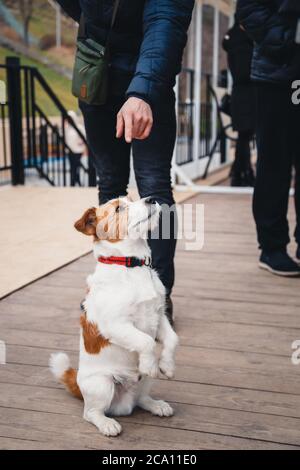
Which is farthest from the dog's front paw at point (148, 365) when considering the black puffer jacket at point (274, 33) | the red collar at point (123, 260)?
the black puffer jacket at point (274, 33)

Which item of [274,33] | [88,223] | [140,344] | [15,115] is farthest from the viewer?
[15,115]

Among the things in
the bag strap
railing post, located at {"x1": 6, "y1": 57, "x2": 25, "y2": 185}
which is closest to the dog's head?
the bag strap

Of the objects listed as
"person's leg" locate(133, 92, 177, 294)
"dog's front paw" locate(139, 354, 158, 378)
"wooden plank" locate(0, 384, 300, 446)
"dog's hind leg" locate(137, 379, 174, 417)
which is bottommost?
"wooden plank" locate(0, 384, 300, 446)

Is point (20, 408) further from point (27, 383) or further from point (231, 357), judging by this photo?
point (231, 357)

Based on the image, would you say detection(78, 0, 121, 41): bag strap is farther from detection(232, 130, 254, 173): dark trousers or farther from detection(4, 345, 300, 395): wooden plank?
detection(232, 130, 254, 173): dark trousers

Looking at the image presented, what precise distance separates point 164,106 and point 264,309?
0.93 meters

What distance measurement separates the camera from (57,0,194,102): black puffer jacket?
1739 mm

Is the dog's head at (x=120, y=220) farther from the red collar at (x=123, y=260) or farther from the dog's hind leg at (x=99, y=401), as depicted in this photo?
the dog's hind leg at (x=99, y=401)

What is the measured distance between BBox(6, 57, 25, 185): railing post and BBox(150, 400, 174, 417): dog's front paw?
15.9ft

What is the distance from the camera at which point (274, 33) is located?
2.72 m

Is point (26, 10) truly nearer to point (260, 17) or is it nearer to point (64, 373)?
point (260, 17)

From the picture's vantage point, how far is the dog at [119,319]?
1.46 metres

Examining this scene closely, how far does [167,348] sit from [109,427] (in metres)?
0.23

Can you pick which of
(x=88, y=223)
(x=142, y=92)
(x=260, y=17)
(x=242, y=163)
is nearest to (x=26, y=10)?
(x=242, y=163)
